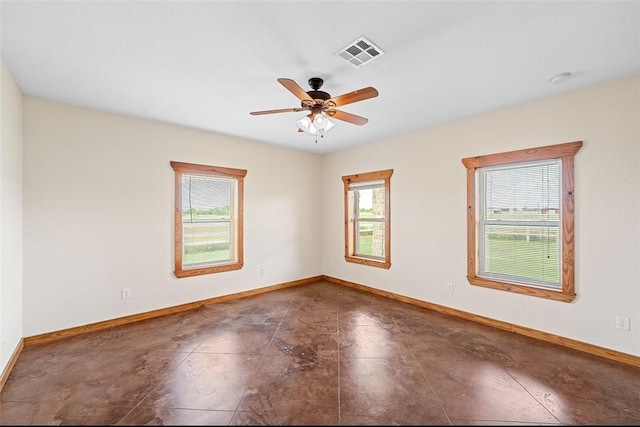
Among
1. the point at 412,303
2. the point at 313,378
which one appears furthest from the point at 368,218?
the point at 313,378

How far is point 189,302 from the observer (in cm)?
383

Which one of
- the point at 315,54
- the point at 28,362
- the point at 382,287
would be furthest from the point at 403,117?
the point at 28,362

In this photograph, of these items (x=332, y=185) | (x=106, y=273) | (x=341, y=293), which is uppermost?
(x=332, y=185)

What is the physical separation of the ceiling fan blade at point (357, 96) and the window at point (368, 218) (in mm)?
2358

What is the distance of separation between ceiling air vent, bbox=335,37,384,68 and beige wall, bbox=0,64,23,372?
2.81 m

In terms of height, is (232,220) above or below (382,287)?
above

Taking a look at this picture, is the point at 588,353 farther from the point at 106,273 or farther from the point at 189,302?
the point at 106,273

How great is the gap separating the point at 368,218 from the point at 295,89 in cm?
327

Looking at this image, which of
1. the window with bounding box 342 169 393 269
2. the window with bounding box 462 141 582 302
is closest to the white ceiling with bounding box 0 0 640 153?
the window with bounding box 462 141 582 302

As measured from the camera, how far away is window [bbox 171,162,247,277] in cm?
379

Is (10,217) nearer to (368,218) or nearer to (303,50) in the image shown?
(303,50)

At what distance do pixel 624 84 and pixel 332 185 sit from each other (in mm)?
3991

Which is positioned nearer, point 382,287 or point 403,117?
Answer: point 403,117

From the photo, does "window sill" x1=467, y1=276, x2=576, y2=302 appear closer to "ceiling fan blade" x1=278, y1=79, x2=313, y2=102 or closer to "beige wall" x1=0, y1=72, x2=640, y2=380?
"beige wall" x1=0, y1=72, x2=640, y2=380
